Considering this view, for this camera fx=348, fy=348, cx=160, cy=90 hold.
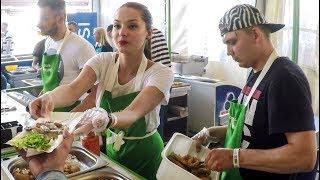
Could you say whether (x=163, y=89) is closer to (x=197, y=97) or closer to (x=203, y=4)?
(x=197, y=97)

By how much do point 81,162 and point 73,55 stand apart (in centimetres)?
100

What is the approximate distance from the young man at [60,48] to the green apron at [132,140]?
0.71 m

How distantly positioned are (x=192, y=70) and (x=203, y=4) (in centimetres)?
103

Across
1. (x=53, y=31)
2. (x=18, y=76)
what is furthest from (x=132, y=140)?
(x=18, y=76)

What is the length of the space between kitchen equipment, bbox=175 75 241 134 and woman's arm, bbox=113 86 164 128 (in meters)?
2.82

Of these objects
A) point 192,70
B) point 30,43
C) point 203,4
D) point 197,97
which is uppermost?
point 203,4

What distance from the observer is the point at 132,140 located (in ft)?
6.48

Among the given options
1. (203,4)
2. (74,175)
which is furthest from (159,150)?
(203,4)

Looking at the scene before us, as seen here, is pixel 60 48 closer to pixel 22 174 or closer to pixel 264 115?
pixel 22 174

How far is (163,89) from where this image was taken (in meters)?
1.88

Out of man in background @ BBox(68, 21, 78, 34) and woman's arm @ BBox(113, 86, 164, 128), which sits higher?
man in background @ BBox(68, 21, 78, 34)

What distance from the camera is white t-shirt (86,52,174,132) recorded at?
189 cm

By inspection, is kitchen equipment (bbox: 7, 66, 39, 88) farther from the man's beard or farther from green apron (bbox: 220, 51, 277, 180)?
green apron (bbox: 220, 51, 277, 180)

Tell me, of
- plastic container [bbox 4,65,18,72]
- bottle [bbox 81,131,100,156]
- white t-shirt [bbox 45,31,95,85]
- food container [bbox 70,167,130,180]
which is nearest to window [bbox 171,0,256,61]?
plastic container [bbox 4,65,18,72]
